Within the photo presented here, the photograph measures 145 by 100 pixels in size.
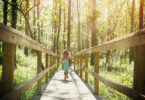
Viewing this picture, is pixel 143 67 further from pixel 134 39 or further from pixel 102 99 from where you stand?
pixel 102 99


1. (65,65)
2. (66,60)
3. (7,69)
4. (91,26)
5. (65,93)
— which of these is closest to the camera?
(7,69)

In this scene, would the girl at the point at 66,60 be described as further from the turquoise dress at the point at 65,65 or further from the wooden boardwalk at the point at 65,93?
the wooden boardwalk at the point at 65,93

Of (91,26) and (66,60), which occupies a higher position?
(91,26)

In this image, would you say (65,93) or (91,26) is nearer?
(65,93)

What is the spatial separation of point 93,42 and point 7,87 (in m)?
15.3

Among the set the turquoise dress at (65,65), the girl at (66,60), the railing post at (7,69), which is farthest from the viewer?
the girl at (66,60)

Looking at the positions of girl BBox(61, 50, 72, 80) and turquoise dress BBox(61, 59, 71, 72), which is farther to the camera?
girl BBox(61, 50, 72, 80)

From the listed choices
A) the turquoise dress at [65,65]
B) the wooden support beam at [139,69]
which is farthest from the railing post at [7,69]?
the turquoise dress at [65,65]

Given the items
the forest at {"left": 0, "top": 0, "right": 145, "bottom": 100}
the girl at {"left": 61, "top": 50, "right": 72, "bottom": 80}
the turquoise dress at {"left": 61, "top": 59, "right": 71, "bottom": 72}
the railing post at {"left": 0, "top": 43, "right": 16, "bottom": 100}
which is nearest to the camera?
the railing post at {"left": 0, "top": 43, "right": 16, "bottom": 100}

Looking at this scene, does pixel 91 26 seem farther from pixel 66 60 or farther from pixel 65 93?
pixel 65 93

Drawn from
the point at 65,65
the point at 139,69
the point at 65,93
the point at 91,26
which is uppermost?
the point at 91,26

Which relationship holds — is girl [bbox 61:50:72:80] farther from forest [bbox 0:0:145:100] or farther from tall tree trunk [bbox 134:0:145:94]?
tall tree trunk [bbox 134:0:145:94]

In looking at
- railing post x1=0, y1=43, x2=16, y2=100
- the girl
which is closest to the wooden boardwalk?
railing post x1=0, y1=43, x2=16, y2=100

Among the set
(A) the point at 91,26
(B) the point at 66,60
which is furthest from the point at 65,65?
(A) the point at 91,26
